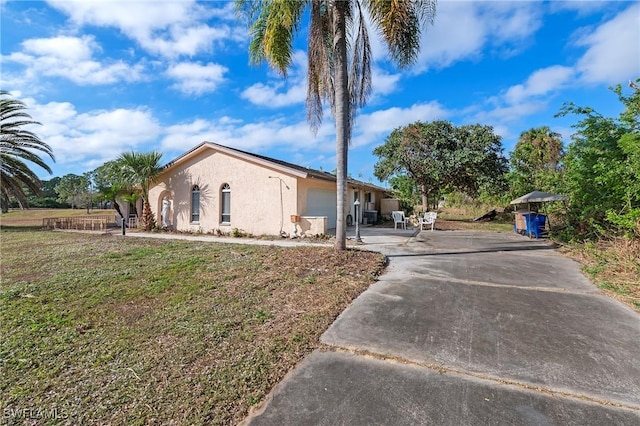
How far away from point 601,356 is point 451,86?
14300mm

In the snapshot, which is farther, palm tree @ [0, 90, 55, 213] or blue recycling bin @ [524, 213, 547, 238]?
palm tree @ [0, 90, 55, 213]

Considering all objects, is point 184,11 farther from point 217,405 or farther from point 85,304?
point 217,405

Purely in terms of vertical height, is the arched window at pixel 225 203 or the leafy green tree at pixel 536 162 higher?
the leafy green tree at pixel 536 162

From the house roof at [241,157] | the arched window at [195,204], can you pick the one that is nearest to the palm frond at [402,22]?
the house roof at [241,157]

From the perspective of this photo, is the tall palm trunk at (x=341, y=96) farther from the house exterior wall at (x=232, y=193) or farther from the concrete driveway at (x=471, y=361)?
the house exterior wall at (x=232, y=193)

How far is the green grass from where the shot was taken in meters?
2.80

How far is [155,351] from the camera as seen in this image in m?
3.69

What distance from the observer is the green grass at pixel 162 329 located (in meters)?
2.80

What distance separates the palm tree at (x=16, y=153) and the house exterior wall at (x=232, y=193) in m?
9.19

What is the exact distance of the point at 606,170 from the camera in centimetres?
856

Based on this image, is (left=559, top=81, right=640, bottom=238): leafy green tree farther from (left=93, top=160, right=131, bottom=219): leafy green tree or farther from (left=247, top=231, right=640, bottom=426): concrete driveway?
(left=93, top=160, right=131, bottom=219): leafy green tree

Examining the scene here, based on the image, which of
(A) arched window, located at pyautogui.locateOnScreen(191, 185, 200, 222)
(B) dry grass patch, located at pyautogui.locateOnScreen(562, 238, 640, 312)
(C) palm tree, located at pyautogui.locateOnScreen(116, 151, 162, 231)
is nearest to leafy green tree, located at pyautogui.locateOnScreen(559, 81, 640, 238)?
(B) dry grass patch, located at pyautogui.locateOnScreen(562, 238, 640, 312)

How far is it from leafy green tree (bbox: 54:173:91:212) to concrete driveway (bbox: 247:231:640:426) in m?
61.9

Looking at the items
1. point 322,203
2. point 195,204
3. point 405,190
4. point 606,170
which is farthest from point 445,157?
point 195,204
